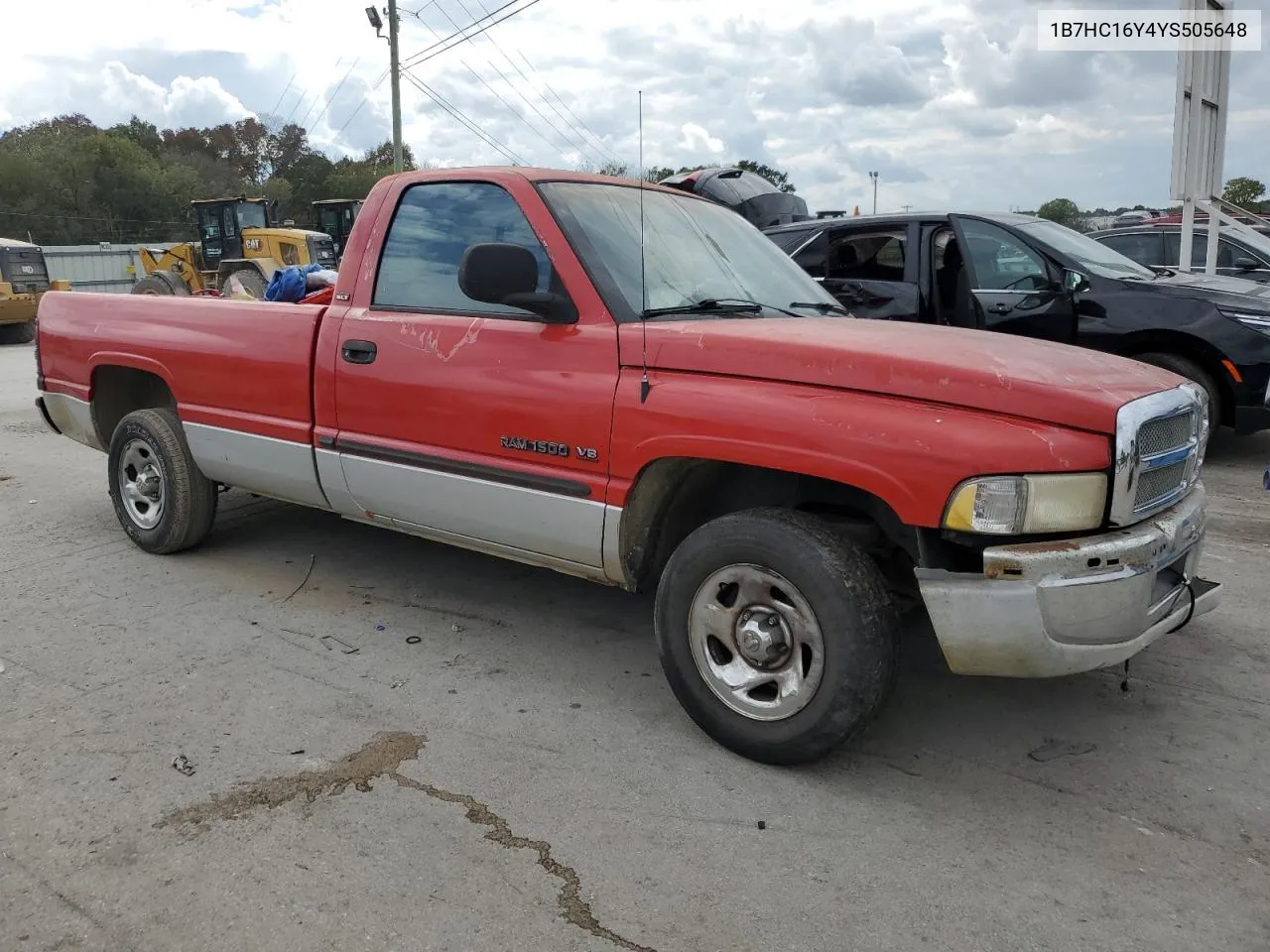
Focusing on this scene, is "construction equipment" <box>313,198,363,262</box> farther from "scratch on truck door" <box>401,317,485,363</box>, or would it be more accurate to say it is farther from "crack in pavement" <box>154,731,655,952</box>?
"crack in pavement" <box>154,731,655,952</box>

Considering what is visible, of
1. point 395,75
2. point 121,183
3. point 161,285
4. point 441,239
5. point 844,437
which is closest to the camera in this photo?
point 844,437

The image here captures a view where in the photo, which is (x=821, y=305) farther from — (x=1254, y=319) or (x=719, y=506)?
(x=1254, y=319)

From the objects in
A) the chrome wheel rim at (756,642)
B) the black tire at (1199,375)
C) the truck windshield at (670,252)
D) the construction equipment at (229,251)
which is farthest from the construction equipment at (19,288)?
the chrome wheel rim at (756,642)

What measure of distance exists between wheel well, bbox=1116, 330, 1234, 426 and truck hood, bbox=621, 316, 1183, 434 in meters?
4.19

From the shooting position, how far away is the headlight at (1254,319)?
6812 mm

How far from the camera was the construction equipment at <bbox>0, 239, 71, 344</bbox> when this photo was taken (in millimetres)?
19422

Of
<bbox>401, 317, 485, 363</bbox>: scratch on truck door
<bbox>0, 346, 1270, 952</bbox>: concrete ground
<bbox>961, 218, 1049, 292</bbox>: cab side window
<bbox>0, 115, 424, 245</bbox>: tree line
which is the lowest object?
<bbox>0, 346, 1270, 952</bbox>: concrete ground

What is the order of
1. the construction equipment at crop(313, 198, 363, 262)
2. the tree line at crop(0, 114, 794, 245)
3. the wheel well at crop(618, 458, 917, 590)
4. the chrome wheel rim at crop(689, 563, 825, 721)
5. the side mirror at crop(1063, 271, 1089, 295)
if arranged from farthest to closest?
the tree line at crop(0, 114, 794, 245) → the construction equipment at crop(313, 198, 363, 262) → the side mirror at crop(1063, 271, 1089, 295) → the wheel well at crop(618, 458, 917, 590) → the chrome wheel rim at crop(689, 563, 825, 721)

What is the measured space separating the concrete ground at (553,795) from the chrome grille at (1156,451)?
89 cm

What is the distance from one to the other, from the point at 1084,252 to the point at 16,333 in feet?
67.8

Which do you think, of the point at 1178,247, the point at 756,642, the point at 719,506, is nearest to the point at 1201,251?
the point at 1178,247

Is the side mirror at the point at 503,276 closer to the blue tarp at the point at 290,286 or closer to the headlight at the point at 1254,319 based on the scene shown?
the blue tarp at the point at 290,286

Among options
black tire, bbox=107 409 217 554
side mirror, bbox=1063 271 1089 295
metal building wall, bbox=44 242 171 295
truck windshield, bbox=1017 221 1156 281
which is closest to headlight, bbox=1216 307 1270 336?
truck windshield, bbox=1017 221 1156 281

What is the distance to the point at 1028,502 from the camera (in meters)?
2.74
